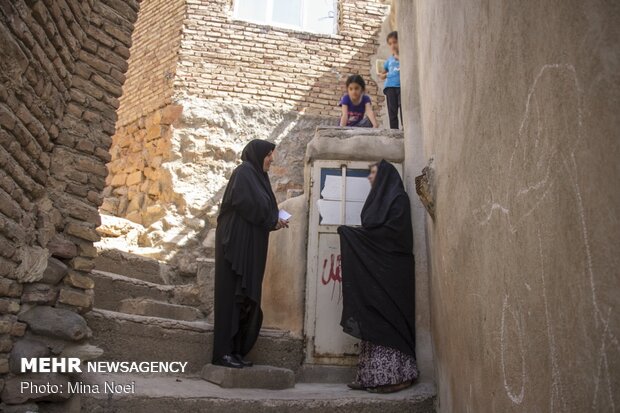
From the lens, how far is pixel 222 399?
321 cm

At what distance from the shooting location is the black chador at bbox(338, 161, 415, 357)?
397 centimetres

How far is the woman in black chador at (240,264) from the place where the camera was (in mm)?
3912

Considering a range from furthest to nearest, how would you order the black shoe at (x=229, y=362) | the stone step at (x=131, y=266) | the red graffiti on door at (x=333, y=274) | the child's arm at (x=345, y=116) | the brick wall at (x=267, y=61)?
the brick wall at (x=267, y=61)
the child's arm at (x=345, y=116)
the stone step at (x=131, y=266)
the red graffiti on door at (x=333, y=274)
the black shoe at (x=229, y=362)

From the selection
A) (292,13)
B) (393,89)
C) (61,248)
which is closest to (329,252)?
(61,248)

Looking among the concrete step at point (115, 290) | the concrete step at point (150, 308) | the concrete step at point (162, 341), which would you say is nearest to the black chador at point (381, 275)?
the concrete step at point (162, 341)

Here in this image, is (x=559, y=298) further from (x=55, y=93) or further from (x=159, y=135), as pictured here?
(x=159, y=135)

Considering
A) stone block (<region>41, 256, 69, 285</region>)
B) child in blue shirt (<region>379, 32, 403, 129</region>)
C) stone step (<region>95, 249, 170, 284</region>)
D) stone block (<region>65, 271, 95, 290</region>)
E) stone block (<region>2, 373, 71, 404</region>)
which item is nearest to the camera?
stone block (<region>2, 373, 71, 404</region>)

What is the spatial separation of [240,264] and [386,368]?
4.27ft

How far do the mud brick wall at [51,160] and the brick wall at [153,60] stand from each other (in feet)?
16.1

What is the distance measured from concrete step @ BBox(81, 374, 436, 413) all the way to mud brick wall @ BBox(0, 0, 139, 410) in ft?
1.18

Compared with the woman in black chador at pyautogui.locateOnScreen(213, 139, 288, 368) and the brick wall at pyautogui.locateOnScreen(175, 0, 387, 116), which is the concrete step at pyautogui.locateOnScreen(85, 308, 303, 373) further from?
the brick wall at pyautogui.locateOnScreen(175, 0, 387, 116)

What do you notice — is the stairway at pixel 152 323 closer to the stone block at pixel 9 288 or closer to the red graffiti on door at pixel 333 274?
the red graffiti on door at pixel 333 274

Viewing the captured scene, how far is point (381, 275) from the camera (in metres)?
4.14

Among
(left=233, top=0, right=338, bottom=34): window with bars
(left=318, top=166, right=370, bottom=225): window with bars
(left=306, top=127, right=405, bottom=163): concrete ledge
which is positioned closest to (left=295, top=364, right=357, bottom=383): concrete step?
(left=318, top=166, right=370, bottom=225): window with bars
